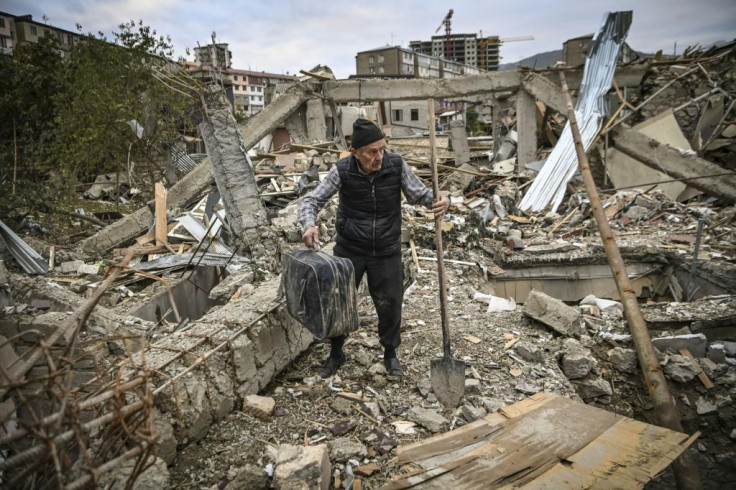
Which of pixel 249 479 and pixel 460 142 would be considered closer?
pixel 249 479

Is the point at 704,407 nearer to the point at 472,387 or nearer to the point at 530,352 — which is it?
the point at 530,352

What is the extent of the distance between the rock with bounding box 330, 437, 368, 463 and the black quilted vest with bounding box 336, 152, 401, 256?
1320mm

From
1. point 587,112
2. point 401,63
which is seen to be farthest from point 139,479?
point 401,63

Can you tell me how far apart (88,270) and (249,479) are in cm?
642

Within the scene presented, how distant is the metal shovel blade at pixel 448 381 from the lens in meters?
3.15

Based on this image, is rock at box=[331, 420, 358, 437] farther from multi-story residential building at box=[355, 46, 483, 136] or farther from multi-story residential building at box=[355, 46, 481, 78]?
multi-story residential building at box=[355, 46, 481, 78]

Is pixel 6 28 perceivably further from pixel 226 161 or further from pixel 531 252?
pixel 531 252

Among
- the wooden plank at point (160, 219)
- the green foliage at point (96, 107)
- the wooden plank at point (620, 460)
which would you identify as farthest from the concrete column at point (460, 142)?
the wooden plank at point (620, 460)

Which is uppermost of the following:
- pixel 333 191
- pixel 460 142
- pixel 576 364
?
pixel 460 142

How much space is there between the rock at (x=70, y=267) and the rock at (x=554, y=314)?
23.5 feet

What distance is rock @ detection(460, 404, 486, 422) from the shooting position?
2965 millimetres

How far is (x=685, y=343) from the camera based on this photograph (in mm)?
4566

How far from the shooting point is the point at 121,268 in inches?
65.2

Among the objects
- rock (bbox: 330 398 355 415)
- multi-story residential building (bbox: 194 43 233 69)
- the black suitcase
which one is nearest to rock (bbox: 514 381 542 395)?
rock (bbox: 330 398 355 415)
